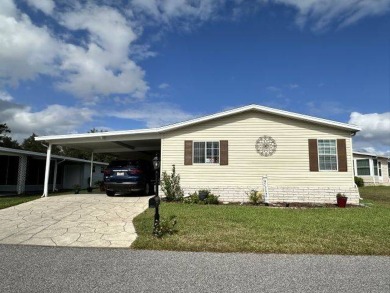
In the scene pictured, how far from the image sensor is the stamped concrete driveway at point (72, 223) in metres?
6.04

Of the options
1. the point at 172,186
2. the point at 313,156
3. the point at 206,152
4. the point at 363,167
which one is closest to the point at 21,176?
the point at 172,186

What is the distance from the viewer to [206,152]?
42.4 feet

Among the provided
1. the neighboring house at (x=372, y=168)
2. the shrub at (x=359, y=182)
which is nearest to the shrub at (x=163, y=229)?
the shrub at (x=359, y=182)

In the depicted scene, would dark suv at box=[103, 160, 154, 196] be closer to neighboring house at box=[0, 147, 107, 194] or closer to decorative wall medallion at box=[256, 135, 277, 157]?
Answer: decorative wall medallion at box=[256, 135, 277, 157]

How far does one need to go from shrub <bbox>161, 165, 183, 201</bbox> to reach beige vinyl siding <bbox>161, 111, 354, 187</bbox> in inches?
9.7

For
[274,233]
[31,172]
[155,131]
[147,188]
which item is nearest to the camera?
[274,233]

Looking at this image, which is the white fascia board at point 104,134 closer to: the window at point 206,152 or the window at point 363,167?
the window at point 206,152

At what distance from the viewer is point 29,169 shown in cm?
1975

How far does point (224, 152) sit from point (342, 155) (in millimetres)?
4737

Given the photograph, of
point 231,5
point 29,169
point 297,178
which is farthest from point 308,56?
point 29,169

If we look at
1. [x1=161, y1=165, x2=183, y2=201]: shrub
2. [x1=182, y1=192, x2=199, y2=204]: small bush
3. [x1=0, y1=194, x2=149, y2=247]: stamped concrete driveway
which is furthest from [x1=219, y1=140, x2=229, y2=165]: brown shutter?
[x1=0, y1=194, x2=149, y2=247]: stamped concrete driveway

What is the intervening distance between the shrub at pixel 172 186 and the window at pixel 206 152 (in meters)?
1.12

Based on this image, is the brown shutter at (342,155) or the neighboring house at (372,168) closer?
the brown shutter at (342,155)

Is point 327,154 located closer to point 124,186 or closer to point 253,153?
point 253,153
